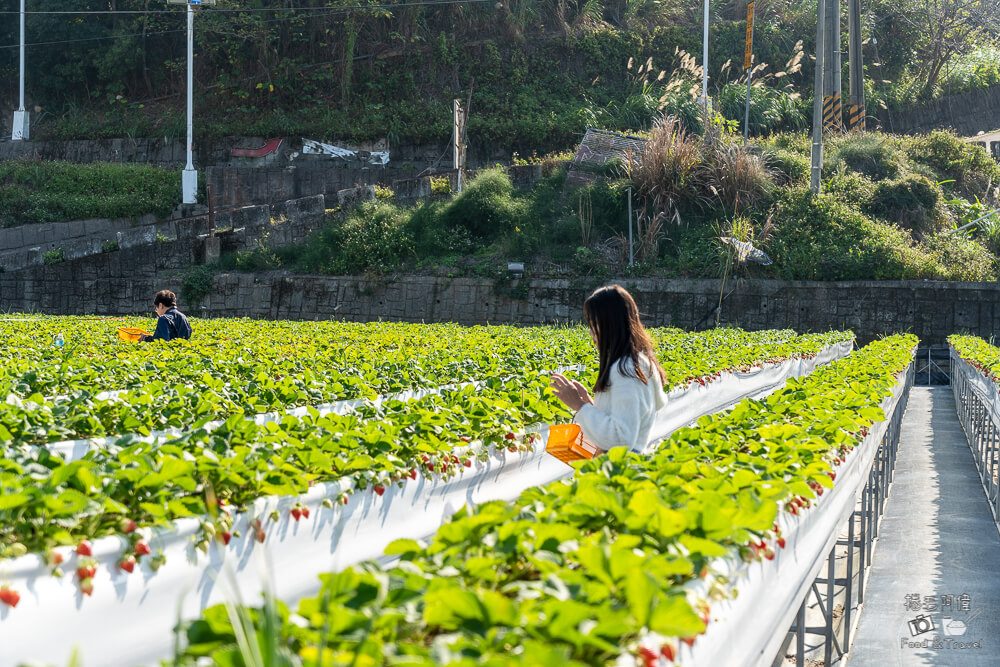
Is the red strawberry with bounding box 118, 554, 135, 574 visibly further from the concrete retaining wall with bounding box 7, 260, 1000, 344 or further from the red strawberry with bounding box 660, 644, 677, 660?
the concrete retaining wall with bounding box 7, 260, 1000, 344

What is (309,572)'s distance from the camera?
379 cm

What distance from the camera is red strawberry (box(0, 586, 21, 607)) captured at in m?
2.59

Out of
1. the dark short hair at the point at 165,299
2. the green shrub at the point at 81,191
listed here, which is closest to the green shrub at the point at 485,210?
the green shrub at the point at 81,191

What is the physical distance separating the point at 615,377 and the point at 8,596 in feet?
8.73

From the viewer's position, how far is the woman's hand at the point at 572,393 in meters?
4.31

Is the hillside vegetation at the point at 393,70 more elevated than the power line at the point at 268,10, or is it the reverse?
the power line at the point at 268,10

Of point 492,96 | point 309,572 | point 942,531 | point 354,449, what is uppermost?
point 492,96

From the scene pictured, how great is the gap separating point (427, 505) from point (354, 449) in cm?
48

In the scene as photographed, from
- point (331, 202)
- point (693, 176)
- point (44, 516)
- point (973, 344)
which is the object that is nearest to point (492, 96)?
point (331, 202)

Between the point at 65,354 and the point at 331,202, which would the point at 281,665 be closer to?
the point at 65,354

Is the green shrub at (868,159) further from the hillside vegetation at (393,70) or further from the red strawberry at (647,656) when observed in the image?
the red strawberry at (647,656)

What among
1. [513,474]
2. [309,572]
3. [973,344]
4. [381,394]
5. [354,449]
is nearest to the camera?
[309,572]

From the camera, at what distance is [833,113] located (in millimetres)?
30469

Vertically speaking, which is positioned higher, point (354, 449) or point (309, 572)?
point (354, 449)
